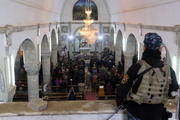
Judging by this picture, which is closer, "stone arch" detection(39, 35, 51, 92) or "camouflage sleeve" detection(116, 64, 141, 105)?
"camouflage sleeve" detection(116, 64, 141, 105)

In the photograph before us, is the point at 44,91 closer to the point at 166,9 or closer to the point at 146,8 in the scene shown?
the point at 146,8

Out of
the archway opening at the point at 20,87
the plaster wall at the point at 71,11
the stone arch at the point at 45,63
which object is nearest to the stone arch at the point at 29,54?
the archway opening at the point at 20,87

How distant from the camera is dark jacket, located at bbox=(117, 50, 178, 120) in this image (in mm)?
2600

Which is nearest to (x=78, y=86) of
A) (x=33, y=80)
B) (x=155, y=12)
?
(x=33, y=80)

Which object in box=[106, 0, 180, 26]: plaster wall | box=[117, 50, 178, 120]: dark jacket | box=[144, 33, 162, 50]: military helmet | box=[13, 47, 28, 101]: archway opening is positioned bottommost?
box=[13, 47, 28, 101]: archway opening

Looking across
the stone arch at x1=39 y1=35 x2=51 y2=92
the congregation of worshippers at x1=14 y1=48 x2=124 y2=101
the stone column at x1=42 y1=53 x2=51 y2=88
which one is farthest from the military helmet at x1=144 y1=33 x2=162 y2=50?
the stone column at x1=42 y1=53 x2=51 y2=88

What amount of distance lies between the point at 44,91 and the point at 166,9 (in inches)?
296

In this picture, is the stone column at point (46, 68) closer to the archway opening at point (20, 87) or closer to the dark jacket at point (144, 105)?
the archway opening at point (20, 87)

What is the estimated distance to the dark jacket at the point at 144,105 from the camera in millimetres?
2600

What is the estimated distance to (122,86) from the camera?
262 centimetres

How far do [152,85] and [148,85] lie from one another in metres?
0.04

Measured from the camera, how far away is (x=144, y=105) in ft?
8.75

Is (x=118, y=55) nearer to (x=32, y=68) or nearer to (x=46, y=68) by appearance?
(x=46, y=68)

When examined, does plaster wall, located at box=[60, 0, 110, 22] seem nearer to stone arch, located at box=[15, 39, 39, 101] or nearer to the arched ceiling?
the arched ceiling
